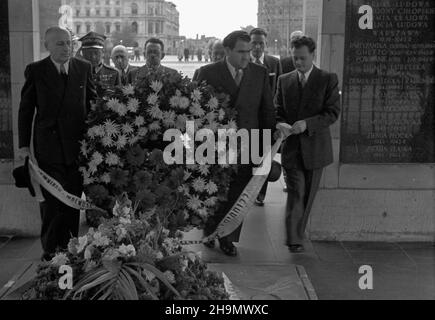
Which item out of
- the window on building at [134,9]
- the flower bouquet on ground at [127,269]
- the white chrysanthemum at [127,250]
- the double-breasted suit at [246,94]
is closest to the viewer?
the flower bouquet on ground at [127,269]

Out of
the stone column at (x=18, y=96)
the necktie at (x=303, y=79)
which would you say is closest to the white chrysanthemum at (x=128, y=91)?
the necktie at (x=303, y=79)

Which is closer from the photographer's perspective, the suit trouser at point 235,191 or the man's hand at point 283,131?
the man's hand at point 283,131

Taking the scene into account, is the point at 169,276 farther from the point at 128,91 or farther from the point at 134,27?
the point at 134,27

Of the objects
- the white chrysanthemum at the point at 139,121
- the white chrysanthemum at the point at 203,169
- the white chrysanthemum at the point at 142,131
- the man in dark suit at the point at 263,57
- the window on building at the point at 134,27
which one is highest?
the window on building at the point at 134,27

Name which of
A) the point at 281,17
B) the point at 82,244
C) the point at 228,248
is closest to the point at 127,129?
the point at 82,244

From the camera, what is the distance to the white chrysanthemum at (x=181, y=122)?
432cm

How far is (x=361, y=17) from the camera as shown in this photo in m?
6.02

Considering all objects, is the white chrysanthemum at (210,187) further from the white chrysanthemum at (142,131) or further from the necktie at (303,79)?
the necktie at (303,79)

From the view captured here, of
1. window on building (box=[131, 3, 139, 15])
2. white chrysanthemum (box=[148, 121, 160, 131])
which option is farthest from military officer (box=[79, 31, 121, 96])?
window on building (box=[131, 3, 139, 15])

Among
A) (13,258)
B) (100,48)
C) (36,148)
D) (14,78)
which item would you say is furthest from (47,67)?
(100,48)

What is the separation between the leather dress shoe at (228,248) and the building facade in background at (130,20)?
69615 mm

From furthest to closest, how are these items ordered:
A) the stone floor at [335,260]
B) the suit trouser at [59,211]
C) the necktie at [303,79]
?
the necktie at [303,79] < the suit trouser at [59,211] < the stone floor at [335,260]
